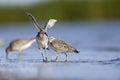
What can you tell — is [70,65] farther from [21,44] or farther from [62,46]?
[21,44]

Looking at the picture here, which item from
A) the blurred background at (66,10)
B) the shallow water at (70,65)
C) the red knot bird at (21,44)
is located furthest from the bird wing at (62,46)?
the blurred background at (66,10)

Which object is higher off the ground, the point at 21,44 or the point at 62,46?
the point at 21,44

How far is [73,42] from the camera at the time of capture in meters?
20.2

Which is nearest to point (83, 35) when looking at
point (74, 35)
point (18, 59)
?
point (74, 35)

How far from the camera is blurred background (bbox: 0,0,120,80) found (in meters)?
11.5

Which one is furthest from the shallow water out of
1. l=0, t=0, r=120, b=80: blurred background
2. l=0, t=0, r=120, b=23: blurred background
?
l=0, t=0, r=120, b=23: blurred background

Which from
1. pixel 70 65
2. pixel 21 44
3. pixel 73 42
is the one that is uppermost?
pixel 73 42

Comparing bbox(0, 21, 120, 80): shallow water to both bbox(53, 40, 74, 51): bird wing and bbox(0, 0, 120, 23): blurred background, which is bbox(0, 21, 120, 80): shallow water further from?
bbox(0, 0, 120, 23): blurred background

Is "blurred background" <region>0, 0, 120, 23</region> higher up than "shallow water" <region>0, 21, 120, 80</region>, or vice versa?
"blurred background" <region>0, 0, 120, 23</region>

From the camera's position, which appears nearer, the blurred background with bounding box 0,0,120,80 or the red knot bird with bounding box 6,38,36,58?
the blurred background with bounding box 0,0,120,80

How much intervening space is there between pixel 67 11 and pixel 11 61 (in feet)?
68.8

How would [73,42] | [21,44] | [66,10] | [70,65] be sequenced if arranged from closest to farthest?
[70,65] < [21,44] < [73,42] < [66,10]

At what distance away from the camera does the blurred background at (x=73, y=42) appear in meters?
11.5

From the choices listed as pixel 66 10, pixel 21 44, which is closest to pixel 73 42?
pixel 21 44
